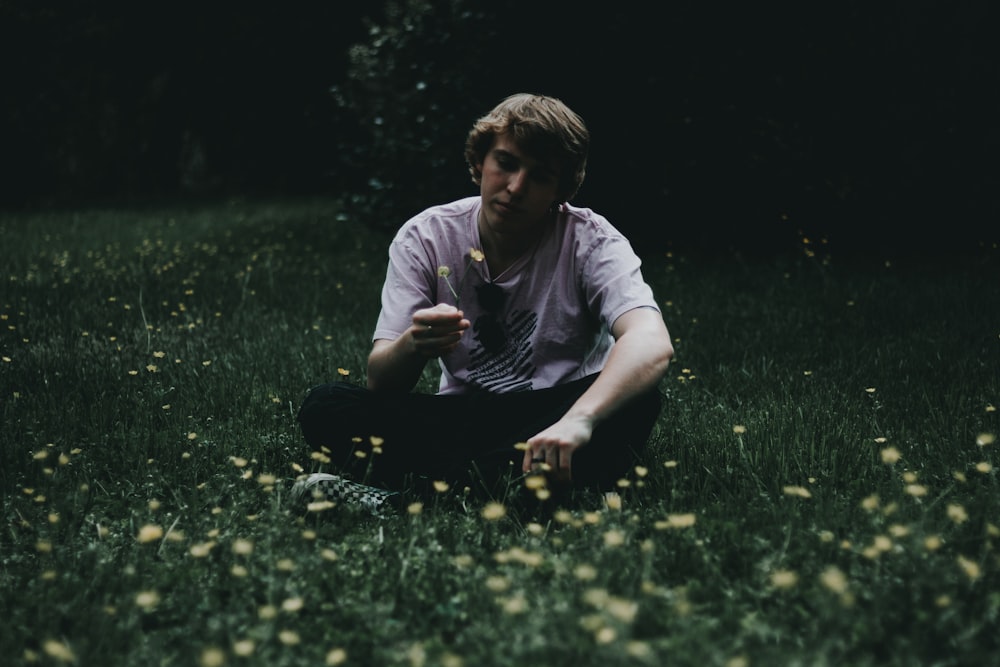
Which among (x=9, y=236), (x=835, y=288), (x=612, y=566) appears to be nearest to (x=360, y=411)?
(x=612, y=566)

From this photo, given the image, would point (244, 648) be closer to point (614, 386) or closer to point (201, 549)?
point (201, 549)

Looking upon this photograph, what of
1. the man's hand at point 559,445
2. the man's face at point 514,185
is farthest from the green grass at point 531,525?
the man's face at point 514,185

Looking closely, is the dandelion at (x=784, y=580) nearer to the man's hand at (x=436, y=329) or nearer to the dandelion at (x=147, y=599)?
the man's hand at (x=436, y=329)

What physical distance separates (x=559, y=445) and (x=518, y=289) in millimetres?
682

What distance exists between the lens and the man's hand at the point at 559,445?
222 cm

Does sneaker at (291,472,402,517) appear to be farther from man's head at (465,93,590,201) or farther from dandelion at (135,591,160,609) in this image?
man's head at (465,93,590,201)

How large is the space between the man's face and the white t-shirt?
0.46ft

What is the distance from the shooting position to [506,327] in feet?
9.05

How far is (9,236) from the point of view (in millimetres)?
10086

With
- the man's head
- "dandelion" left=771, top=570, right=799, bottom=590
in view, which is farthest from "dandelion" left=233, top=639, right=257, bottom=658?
the man's head

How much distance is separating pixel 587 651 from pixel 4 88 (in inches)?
695

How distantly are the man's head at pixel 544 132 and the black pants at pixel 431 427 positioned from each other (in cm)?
66

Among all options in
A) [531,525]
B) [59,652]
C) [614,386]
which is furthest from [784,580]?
[59,652]

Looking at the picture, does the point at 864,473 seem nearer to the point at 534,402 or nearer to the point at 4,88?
the point at 534,402
